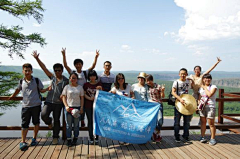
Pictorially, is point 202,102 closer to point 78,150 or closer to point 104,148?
point 104,148

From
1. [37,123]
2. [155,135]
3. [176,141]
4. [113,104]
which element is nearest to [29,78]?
[37,123]

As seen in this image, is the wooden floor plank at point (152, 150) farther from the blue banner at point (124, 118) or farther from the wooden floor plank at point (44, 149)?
the wooden floor plank at point (44, 149)

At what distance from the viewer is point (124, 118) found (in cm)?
437

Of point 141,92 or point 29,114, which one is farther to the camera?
point 141,92

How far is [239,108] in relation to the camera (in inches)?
3145

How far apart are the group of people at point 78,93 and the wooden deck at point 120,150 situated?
0.64 ft

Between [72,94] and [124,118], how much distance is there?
4.36 ft

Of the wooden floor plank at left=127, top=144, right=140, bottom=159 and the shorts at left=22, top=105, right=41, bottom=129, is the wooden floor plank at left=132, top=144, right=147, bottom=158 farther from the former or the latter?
the shorts at left=22, top=105, right=41, bottom=129

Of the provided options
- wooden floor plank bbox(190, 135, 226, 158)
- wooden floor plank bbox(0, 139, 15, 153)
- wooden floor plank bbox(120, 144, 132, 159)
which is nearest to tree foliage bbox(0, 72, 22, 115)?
wooden floor plank bbox(0, 139, 15, 153)

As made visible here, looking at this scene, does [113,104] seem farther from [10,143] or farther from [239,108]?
[239,108]

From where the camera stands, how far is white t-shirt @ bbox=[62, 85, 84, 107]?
4156 millimetres

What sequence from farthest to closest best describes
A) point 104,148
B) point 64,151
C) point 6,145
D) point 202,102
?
1. point 202,102
2. point 6,145
3. point 104,148
4. point 64,151

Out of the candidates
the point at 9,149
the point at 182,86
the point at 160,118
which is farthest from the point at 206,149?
the point at 9,149

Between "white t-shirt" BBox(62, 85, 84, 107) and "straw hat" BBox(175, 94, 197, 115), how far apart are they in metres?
2.47
